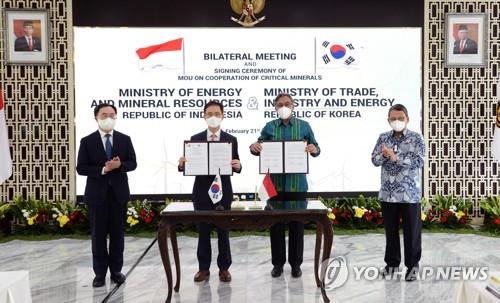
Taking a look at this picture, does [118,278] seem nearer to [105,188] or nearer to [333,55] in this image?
[105,188]

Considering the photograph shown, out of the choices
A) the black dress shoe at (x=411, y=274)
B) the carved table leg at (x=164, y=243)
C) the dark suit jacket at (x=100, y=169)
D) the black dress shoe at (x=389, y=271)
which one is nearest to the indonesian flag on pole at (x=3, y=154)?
the dark suit jacket at (x=100, y=169)

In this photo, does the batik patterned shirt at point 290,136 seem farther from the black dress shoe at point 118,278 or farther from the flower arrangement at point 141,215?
the flower arrangement at point 141,215

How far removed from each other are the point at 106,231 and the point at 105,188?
39 cm

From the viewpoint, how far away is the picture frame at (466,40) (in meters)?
7.78

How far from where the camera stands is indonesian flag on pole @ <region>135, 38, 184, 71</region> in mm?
Result: 7652

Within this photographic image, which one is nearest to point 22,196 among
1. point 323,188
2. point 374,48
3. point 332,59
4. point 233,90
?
point 233,90

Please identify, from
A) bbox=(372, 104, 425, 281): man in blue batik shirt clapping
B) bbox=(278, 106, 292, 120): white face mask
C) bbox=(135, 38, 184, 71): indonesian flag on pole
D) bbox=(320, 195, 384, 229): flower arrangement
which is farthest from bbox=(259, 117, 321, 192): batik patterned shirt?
bbox=(135, 38, 184, 71): indonesian flag on pole

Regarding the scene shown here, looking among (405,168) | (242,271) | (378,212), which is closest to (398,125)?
(405,168)

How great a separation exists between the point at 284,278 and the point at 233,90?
3353 mm

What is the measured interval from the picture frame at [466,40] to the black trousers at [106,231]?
5.14 meters

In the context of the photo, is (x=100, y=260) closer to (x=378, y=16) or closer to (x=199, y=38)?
(x=199, y=38)

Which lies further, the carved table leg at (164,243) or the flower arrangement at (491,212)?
the flower arrangement at (491,212)

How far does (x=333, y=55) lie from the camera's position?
7.73m

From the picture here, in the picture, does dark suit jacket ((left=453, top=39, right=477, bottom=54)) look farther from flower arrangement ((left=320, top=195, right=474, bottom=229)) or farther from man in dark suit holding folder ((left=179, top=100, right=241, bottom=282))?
man in dark suit holding folder ((left=179, top=100, right=241, bottom=282))
